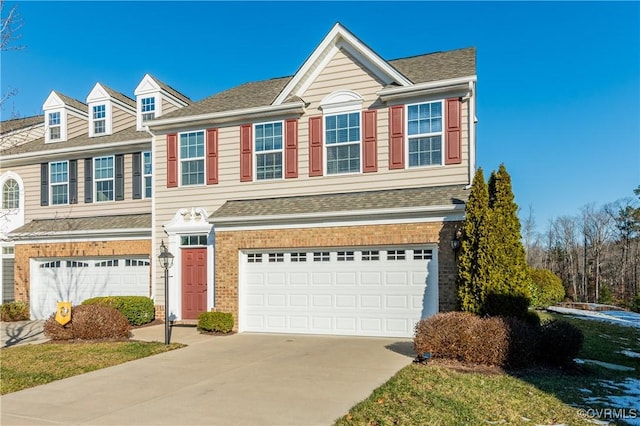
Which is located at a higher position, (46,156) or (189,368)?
(46,156)

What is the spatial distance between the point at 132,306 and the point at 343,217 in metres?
6.88

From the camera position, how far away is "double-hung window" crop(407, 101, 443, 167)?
12.4m

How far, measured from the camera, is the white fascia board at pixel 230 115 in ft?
44.7

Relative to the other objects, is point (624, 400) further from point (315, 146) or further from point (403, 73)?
point (403, 73)

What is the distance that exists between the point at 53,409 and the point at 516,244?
831 centimetres

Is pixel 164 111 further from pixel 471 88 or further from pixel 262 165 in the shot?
pixel 471 88

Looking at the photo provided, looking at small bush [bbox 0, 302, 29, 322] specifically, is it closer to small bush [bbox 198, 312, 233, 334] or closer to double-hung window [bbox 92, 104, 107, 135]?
double-hung window [bbox 92, 104, 107, 135]

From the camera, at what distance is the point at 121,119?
18.8 metres

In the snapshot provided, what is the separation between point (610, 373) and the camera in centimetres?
812

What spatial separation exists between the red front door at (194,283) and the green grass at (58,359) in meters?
3.44

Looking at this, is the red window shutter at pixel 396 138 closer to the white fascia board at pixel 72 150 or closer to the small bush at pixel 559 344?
the small bush at pixel 559 344

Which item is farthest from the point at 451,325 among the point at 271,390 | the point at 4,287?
the point at 4,287

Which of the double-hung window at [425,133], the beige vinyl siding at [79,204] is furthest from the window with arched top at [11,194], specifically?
the double-hung window at [425,133]

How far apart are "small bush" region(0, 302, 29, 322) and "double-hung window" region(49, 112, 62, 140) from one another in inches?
268
